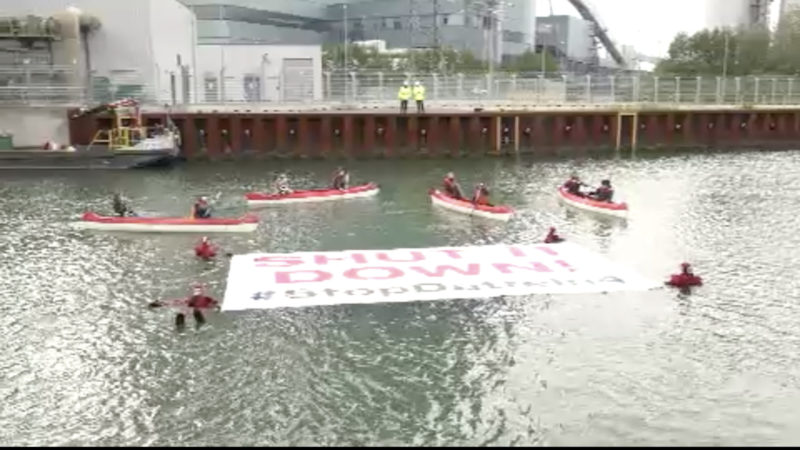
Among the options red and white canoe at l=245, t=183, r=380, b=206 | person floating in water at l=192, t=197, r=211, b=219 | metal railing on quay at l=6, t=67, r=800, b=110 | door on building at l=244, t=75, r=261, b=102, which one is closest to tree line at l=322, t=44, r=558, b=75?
door on building at l=244, t=75, r=261, b=102

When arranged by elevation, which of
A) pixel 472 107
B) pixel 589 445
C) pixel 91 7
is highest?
pixel 91 7

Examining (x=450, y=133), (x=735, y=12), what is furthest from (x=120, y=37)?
(x=735, y=12)

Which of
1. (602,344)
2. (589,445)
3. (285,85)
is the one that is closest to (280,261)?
(602,344)

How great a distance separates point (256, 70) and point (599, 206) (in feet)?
140

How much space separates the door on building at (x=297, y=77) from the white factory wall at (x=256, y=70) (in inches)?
3.2

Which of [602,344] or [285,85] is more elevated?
[285,85]

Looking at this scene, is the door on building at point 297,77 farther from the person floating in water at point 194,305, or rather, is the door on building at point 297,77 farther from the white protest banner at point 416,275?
the person floating in water at point 194,305

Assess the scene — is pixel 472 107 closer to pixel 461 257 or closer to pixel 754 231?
pixel 754 231

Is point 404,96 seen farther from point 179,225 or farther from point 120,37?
point 179,225

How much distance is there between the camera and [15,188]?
1843 inches

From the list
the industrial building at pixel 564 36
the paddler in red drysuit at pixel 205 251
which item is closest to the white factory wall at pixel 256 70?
the paddler in red drysuit at pixel 205 251

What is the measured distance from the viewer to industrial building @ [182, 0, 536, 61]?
427ft

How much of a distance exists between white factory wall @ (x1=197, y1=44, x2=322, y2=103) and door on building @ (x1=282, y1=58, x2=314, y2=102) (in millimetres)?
81

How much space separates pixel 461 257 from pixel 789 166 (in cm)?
3558
